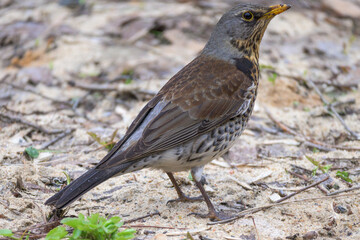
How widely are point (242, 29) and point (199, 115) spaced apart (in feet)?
3.51

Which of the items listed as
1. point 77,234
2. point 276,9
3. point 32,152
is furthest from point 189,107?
point 32,152

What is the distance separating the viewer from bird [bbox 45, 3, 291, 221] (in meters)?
4.20

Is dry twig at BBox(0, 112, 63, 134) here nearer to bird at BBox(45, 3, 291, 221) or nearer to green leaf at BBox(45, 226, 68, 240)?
bird at BBox(45, 3, 291, 221)

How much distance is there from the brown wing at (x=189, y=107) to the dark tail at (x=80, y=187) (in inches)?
2.5

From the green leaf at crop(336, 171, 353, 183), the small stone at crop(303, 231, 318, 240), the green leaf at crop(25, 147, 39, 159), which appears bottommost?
the green leaf at crop(25, 147, 39, 159)

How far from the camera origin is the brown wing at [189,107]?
14.0 feet

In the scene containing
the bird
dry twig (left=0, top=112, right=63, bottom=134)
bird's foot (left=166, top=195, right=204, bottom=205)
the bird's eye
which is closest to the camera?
the bird

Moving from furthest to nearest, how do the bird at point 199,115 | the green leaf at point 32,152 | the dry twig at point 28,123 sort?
1. the dry twig at point 28,123
2. the green leaf at point 32,152
3. the bird at point 199,115

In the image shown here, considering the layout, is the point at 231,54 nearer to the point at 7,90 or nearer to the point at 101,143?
the point at 101,143

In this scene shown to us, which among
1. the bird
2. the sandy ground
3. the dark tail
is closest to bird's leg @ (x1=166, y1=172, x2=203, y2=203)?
the bird

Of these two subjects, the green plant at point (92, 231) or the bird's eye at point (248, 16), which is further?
the bird's eye at point (248, 16)

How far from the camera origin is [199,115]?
4.49m

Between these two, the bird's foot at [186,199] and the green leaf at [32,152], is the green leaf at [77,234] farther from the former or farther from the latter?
the green leaf at [32,152]

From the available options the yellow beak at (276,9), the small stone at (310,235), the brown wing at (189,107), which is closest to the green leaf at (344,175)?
the small stone at (310,235)
